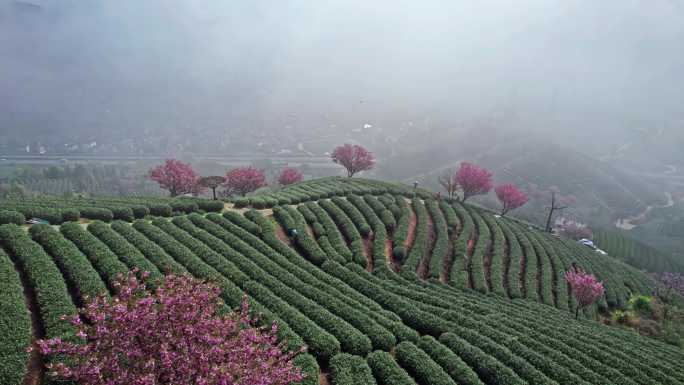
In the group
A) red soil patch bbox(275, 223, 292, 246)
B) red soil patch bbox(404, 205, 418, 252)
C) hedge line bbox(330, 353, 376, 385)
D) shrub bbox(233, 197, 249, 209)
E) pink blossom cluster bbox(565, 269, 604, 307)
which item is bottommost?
pink blossom cluster bbox(565, 269, 604, 307)

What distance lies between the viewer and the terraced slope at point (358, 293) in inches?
473

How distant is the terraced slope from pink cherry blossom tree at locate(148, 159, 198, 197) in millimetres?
11264

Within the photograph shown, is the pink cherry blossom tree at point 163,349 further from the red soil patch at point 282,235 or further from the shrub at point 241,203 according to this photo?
the shrub at point 241,203

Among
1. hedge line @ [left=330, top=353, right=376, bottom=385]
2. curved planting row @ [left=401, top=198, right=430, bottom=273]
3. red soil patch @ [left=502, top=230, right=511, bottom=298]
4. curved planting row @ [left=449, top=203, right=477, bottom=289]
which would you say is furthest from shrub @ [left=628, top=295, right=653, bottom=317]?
hedge line @ [left=330, top=353, right=376, bottom=385]

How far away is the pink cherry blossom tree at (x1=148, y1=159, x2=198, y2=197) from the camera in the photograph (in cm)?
3203

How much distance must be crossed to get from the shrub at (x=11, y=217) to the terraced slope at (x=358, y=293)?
4.99ft

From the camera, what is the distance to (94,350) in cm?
680

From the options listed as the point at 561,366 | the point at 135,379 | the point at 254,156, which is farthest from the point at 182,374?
the point at 254,156

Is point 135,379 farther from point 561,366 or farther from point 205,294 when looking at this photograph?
point 561,366

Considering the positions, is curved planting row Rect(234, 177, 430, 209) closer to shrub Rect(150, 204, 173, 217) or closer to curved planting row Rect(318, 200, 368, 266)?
curved planting row Rect(318, 200, 368, 266)

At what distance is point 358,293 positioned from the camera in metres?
16.9

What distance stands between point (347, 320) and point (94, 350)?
886 cm

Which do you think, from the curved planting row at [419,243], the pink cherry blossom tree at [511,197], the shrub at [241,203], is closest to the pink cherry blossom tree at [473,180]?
the pink cherry blossom tree at [511,197]

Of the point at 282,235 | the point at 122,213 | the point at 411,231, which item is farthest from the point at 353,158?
the point at 122,213
